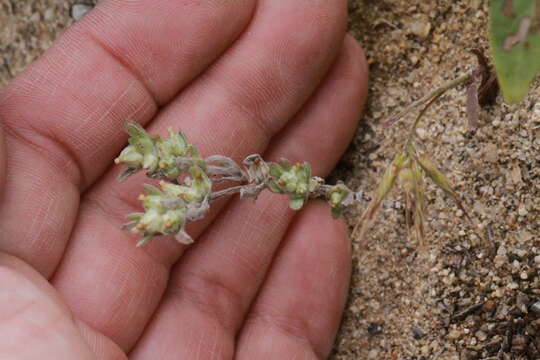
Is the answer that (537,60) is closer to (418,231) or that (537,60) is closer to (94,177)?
(418,231)

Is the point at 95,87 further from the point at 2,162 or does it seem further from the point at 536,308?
the point at 536,308

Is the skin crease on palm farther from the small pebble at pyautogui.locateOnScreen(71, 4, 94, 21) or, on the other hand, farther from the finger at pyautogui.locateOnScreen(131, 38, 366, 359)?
the small pebble at pyautogui.locateOnScreen(71, 4, 94, 21)

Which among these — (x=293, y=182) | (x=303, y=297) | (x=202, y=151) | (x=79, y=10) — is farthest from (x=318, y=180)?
(x=79, y=10)

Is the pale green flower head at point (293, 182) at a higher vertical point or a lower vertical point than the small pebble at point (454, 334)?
higher

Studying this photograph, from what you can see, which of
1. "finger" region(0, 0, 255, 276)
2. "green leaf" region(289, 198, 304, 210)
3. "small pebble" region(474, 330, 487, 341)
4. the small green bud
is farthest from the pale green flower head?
"small pebble" region(474, 330, 487, 341)

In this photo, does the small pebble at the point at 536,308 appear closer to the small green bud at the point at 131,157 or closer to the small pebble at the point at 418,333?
the small pebble at the point at 418,333

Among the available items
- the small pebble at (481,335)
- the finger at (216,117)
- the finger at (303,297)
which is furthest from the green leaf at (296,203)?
the small pebble at (481,335)
